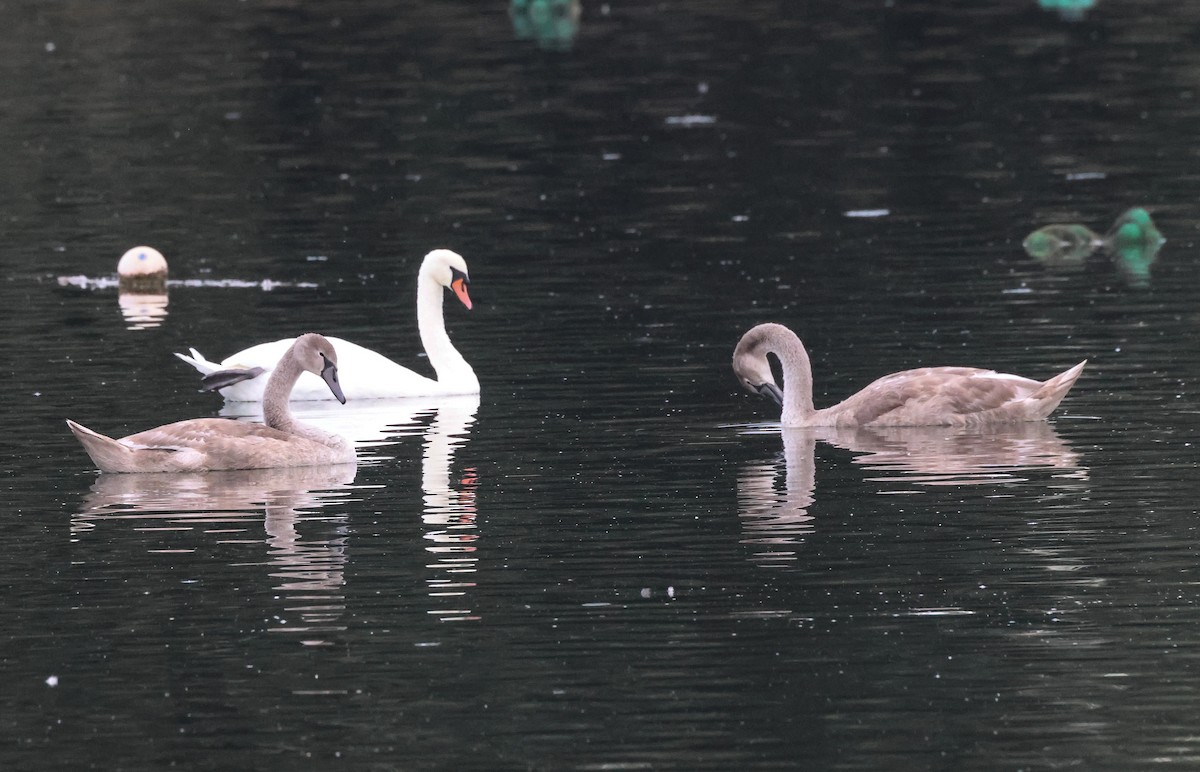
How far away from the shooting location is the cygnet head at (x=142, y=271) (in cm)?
2567

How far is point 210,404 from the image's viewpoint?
19.7 metres

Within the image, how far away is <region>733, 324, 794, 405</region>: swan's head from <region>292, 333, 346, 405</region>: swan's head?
2.93 m

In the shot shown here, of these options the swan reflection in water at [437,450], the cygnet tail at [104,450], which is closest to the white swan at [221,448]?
the cygnet tail at [104,450]

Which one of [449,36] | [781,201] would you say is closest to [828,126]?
[781,201]

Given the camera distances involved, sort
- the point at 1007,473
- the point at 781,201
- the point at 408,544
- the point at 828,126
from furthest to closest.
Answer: the point at 828,126, the point at 781,201, the point at 1007,473, the point at 408,544

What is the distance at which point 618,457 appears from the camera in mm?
16625

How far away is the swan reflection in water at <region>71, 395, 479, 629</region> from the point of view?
13.2m

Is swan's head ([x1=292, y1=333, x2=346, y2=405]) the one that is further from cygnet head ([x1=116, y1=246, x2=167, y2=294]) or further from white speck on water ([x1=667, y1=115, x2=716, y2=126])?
white speck on water ([x1=667, y1=115, x2=716, y2=126])

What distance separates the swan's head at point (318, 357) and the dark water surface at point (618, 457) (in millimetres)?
616

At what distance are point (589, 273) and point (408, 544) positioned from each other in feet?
38.1

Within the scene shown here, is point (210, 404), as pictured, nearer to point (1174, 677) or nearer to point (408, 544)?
point (408, 544)

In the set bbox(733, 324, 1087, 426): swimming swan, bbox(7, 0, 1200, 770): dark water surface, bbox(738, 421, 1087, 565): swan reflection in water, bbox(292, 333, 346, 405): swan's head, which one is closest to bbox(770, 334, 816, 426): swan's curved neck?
bbox(733, 324, 1087, 426): swimming swan

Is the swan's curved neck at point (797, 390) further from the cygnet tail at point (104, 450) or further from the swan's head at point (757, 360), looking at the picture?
the cygnet tail at point (104, 450)

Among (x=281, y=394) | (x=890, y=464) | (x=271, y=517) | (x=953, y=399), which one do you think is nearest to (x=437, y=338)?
(x=281, y=394)
